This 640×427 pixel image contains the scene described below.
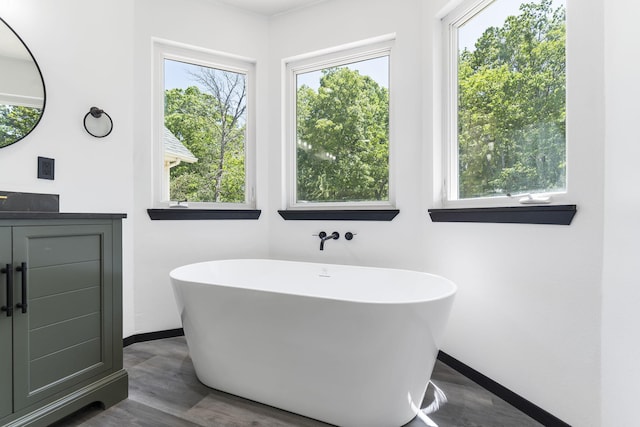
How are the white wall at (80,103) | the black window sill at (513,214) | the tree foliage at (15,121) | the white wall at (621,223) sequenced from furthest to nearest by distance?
the white wall at (80,103), the tree foliage at (15,121), the black window sill at (513,214), the white wall at (621,223)

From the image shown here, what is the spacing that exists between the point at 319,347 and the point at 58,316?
1.13 meters

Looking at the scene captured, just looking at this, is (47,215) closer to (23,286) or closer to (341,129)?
(23,286)

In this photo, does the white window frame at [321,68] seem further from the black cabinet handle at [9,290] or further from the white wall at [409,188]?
the black cabinet handle at [9,290]

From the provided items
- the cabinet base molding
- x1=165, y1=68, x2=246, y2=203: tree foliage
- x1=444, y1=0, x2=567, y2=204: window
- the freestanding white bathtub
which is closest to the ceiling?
x1=165, y1=68, x2=246, y2=203: tree foliage

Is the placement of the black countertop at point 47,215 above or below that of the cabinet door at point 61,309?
above

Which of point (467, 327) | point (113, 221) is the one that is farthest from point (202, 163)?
point (467, 327)

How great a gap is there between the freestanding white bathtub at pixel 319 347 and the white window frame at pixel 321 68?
95 centimetres

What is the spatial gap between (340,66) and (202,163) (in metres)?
1.35

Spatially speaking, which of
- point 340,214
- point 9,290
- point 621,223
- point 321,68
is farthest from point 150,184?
point 621,223

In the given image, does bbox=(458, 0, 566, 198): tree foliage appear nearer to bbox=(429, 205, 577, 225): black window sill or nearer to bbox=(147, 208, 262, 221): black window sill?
bbox=(429, 205, 577, 225): black window sill

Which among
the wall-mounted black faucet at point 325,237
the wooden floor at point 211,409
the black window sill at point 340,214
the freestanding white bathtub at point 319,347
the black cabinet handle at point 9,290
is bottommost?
the wooden floor at point 211,409

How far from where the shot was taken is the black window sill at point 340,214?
241 cm

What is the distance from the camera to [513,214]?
1.62 m

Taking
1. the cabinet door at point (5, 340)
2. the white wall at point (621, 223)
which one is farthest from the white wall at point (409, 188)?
the cabinet door at point (5, 340)
